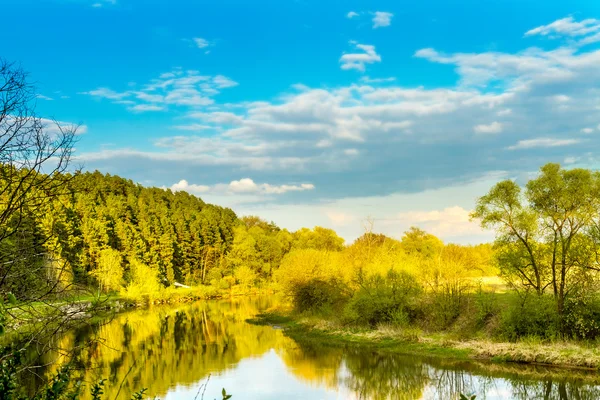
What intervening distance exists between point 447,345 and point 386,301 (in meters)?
6.77

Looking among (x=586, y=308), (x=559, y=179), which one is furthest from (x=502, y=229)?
(x=586, y=308)

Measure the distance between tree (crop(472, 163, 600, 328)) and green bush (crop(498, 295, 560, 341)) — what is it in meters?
0.49

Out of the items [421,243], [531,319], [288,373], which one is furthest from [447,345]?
[421,243]

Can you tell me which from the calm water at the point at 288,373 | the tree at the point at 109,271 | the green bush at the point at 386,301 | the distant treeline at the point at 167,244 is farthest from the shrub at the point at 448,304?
the tree at the point at 109,271

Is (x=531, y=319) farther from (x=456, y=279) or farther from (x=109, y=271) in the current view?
(x=109, y=271)

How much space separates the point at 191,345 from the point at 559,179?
2382cm

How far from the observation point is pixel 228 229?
340 feet

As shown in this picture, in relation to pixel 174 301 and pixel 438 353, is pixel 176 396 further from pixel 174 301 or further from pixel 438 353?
pixel 174 301

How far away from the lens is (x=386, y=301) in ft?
111

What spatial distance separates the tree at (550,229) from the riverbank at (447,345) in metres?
2.53

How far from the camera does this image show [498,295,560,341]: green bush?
84.2 ft

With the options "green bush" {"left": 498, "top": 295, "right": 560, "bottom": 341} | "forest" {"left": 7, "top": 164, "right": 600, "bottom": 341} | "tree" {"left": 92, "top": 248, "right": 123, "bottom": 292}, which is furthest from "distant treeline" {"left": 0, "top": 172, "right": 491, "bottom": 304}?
"green bush" {"left": 498, "top": 295, "right": 560, "bottom": 341}

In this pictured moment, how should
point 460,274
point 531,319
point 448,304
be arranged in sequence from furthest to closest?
point 460,274, point 448,304, point 531,319

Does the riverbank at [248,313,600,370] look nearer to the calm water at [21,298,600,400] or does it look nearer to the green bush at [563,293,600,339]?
the green bush at [563,293,600,339]
